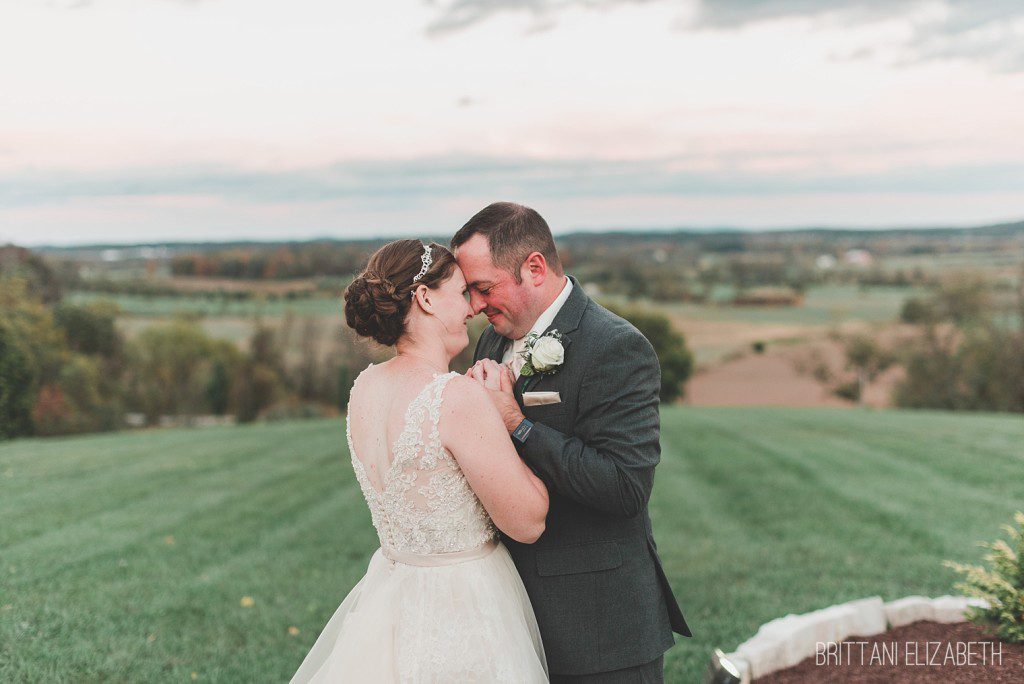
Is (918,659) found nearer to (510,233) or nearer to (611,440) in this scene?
(611,440)

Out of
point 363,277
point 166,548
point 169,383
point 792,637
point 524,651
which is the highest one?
point 363,277

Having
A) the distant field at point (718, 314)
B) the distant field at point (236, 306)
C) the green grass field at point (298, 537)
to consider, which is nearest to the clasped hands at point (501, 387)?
the green grass field at point (298, 537)

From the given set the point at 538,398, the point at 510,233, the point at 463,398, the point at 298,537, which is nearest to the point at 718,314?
the point at 298,537

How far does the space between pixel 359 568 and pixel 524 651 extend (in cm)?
594

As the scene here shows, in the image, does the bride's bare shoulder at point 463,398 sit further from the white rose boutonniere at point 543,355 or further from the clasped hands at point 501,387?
the white rose boutonniere at point 543,355

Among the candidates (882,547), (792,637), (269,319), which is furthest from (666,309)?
(792,637)

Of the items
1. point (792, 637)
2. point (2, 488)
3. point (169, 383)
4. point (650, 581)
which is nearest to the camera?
point (650, 581)

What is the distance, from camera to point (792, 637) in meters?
4.77

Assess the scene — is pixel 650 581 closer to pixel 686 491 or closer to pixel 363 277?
pixel 363 277

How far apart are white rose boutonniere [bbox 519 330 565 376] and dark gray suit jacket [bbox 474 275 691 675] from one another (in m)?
0.06

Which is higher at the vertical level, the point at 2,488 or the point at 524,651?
the point at 524,651

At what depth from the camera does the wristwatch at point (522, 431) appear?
301 cm

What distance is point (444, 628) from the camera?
122 inches

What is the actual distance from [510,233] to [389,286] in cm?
62
